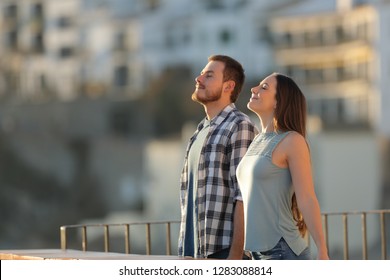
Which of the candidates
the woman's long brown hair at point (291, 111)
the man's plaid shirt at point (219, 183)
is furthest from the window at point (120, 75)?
the woman's long brown hair at point (291, 111)

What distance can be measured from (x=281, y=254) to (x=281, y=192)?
237mm

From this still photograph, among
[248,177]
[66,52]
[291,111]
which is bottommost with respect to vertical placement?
[248,177]

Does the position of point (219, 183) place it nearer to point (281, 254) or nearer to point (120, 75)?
point (281, 254)

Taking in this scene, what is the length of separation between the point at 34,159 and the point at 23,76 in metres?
11.0

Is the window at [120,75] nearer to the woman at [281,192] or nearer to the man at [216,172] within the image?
the man at [216,172]

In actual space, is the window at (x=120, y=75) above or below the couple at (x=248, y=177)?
below

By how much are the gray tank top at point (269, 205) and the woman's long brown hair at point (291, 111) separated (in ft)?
0.17

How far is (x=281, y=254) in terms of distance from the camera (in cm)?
573

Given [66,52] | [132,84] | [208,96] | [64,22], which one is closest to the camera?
[208,96]

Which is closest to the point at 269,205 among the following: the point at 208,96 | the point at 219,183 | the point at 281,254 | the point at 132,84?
the point at 281,254

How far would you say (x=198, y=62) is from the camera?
245ft

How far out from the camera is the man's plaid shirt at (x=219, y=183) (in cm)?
619
